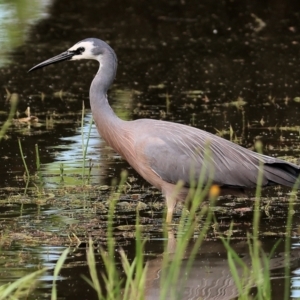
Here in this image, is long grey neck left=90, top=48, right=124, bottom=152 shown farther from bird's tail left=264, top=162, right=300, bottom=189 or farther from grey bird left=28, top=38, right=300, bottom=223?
bird's tail left=264, top=162, right=300, bottom=189

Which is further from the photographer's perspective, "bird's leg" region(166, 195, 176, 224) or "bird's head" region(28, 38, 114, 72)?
"bird's head" region(28, 38, 114, 72)

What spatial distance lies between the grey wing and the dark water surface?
0.95ft

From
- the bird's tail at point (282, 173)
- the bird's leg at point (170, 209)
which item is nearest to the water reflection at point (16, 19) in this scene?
the bird's leg at point (170, 209)

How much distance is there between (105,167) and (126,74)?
4.68 m

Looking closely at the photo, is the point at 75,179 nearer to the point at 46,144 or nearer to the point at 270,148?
the point at 46,144

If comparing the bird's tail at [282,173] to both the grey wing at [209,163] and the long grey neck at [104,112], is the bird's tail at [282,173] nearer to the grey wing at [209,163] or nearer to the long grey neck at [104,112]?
the grey wing at [209,163]

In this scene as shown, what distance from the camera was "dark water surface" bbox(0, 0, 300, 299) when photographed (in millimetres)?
6223

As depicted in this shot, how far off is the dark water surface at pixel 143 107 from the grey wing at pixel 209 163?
289 millimetres

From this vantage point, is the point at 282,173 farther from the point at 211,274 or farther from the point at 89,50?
the point at 89,50

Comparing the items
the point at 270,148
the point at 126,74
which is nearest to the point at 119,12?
the point at 126,74

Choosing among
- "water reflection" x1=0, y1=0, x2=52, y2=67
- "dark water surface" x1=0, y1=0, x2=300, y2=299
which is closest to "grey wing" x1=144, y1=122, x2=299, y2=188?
"dark water surface" x1=0, y1=0, x2=300, y2=299

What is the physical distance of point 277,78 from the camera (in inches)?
507

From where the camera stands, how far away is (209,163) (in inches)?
276

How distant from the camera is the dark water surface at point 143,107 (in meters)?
6.22
